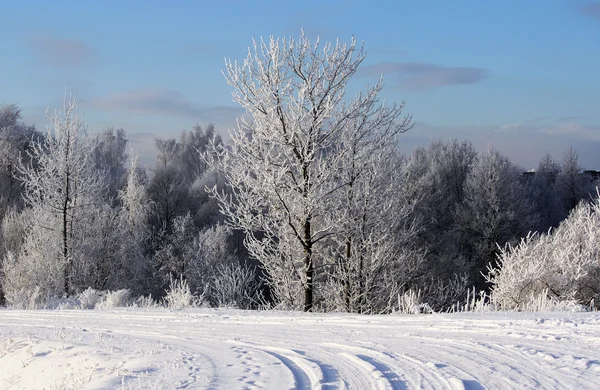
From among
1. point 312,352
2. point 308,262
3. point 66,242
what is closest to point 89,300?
point 308,262

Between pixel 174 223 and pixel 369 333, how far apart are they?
38.0 m

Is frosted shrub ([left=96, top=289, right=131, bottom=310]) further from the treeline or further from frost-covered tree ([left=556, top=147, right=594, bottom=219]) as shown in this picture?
frost-covered tree ([left=556, top=147, right=594, bottom=219])

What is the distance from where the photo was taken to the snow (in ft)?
18.5

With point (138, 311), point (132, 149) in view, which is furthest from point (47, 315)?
point (132, 149)

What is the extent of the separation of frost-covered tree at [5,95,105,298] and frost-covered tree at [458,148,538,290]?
26937mm

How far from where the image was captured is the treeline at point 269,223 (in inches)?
662

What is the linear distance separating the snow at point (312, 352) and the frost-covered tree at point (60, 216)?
1519 cm

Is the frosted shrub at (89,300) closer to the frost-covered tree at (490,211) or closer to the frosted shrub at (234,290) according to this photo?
the frosted shrub at (234,290)

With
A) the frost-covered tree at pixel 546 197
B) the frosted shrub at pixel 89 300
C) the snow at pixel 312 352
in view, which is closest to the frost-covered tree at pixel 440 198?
the frost-covered tree at pixel 546 197

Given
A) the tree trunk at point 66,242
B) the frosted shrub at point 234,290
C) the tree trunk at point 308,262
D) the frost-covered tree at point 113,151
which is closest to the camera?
the tree trunk at point 308,262

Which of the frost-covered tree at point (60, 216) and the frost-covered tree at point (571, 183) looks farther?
the frost-covered tree at point (571, 183)

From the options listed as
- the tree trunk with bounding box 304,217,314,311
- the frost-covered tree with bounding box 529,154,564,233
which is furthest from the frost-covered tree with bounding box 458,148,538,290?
the tree trunk with bounding box 304,217,314,311

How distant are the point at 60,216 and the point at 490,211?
102 ft

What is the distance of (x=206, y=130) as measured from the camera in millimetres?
76875
